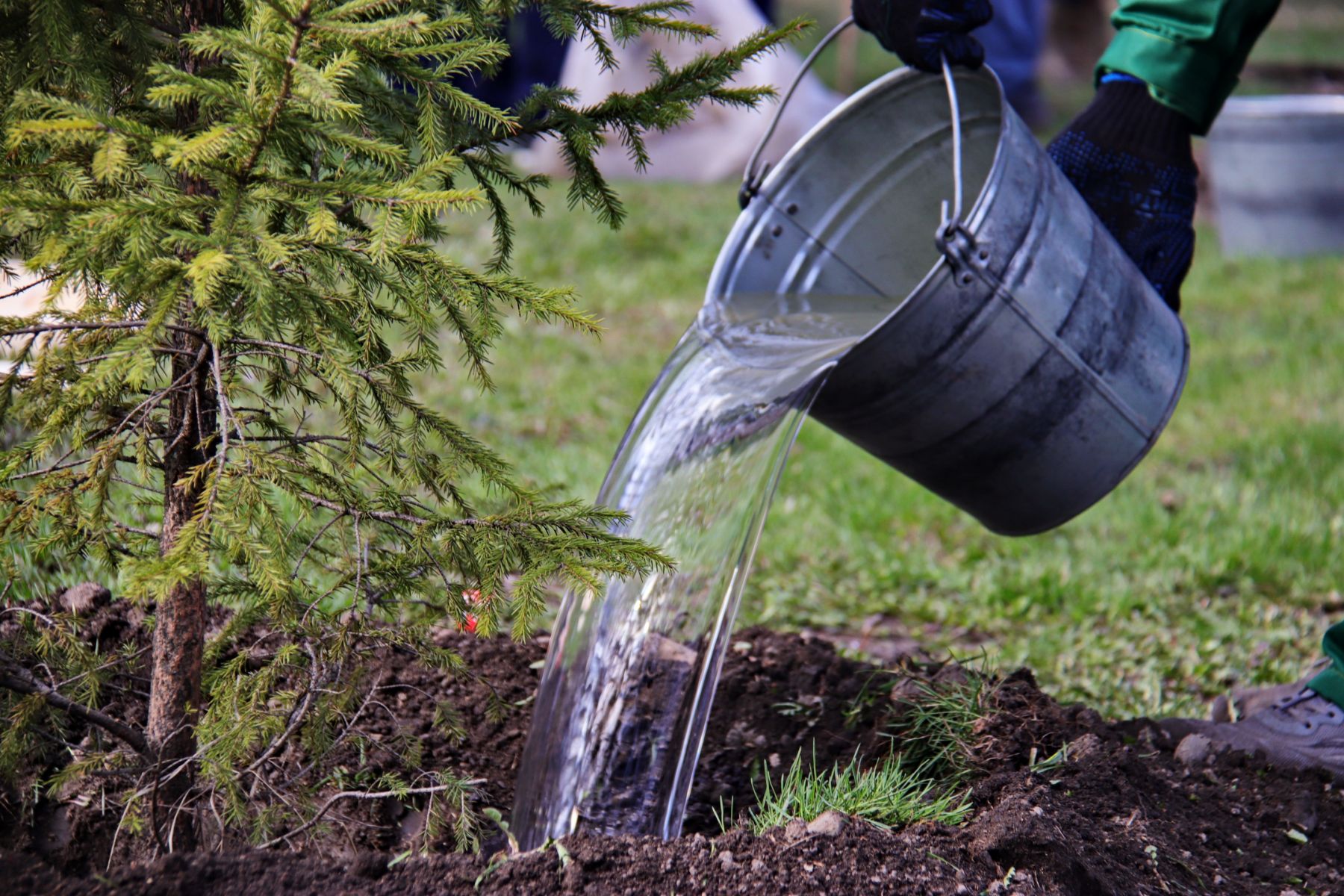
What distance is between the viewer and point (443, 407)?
4734mm

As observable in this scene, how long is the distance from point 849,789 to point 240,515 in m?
1.08

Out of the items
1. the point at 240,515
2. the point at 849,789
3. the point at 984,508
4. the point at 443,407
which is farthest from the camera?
the point at 443,407

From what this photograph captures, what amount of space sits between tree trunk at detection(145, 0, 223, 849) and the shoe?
216cm

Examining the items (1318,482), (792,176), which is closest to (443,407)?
(792,176)

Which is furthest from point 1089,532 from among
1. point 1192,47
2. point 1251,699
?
point 1192,47

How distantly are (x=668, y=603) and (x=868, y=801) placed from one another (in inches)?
20.5

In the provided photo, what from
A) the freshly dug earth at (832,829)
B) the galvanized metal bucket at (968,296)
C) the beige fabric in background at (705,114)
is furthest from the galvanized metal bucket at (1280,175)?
the freshly dug earth at (832,829)

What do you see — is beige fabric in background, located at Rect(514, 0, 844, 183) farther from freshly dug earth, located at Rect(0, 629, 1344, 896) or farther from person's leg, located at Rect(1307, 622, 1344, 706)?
freshly dug earth, located at Rect(0, 629, 1344, 896)

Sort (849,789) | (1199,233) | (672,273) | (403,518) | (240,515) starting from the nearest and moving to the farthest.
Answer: (240,515), (403,518), (849,789), (672,273), (1199,233)

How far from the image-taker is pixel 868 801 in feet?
6.30

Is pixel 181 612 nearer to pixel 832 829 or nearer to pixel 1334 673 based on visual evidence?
pixel 832 829

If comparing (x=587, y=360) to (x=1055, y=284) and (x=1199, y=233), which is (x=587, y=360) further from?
(x=1199, y=233)

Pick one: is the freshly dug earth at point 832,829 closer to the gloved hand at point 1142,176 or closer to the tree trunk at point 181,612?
the tree trunk at point 181,612

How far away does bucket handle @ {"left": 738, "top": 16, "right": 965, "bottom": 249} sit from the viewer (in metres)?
1.96
